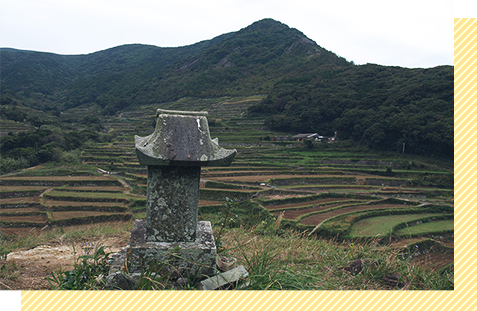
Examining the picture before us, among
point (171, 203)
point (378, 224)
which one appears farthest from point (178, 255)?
point (378, 224)

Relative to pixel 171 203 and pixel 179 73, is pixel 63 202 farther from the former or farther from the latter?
pixel 179 73

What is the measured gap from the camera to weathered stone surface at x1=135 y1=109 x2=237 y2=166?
315 centimetres

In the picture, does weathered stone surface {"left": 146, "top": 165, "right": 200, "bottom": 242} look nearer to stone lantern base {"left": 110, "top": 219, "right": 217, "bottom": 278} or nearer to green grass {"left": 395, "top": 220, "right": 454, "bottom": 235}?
stone lantern base {"left": 110, "top": 219, "right": 217, "bottom": 278}

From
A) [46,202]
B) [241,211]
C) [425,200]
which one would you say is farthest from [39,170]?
[425,200]

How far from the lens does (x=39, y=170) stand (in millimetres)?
30672

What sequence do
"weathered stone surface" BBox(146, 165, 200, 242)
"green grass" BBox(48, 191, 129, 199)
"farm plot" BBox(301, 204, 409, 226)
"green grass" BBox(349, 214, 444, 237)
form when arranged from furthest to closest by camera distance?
"green grass" BBox(48, 191, 129, 199) < "farm plot" BBox(301, 204, 409, 226) < "green grass" BBox(349, 214, 444, 237) < "weathered stone surface" BBox(146, 165, 200, 242)

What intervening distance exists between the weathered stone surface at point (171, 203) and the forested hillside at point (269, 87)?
37786mm

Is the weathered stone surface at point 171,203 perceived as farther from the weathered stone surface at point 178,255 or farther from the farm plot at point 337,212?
the farm plot at point 337,212

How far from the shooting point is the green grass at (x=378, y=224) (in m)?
17.1

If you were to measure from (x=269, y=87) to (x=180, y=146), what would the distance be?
75.9 m

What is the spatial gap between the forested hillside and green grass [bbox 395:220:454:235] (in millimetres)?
15937

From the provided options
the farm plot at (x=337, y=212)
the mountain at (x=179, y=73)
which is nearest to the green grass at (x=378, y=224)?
the farm plot at (x=337, y=212)

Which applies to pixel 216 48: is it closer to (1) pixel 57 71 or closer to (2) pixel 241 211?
(1) pixel 57 71

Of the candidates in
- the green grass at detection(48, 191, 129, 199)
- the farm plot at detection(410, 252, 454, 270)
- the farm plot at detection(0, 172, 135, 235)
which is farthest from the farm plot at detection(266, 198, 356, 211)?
the green grass at detection(48, 191, 129, 199)
